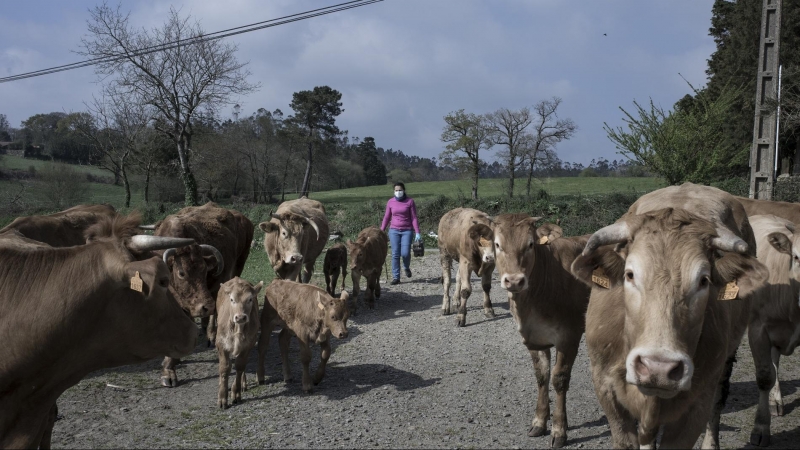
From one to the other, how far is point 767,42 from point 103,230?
16087 mm

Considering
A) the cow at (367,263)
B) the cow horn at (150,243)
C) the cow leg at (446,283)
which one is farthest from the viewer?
the cow at (367,263)

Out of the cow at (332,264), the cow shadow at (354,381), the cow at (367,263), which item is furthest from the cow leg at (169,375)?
the cow at (332,264)

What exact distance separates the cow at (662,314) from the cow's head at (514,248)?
1.51 m

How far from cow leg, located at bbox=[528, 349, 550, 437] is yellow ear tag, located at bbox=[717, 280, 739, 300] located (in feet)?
8.62

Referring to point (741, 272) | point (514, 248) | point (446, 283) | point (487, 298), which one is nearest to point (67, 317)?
point (514, 248)

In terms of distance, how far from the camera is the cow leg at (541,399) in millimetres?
5914

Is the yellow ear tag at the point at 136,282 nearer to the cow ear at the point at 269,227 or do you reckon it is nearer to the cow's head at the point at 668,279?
the cow's head at the point at 668,279

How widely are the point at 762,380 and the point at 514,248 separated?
2.78 metres

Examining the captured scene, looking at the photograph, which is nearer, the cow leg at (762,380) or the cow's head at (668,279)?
the cow's head at (668,279)

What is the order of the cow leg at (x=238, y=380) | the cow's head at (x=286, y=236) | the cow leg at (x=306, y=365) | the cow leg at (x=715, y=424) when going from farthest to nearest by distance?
the cow's head at (x=286, y=236) → the cow leg at (x=306, y=365) → the cow leg at (x=238, y=380) → the cow leg at (x=715, y=424)

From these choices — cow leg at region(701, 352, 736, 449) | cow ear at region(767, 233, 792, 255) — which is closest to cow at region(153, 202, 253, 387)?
cow leg at region(701, 352, 736, 449)

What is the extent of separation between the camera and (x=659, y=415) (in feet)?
12.8

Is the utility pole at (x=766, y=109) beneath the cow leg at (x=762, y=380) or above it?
above

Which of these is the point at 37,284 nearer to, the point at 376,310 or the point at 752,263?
the point at 752,263
